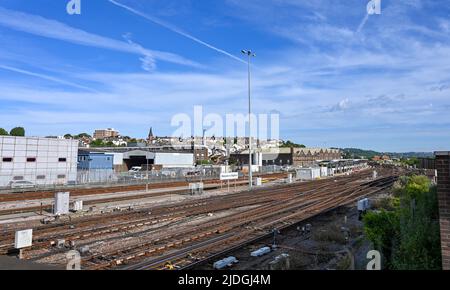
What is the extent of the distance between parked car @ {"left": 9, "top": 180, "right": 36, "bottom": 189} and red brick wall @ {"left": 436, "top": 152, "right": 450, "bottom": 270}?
3786 centimetres

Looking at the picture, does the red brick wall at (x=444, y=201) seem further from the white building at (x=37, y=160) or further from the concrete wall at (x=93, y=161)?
the concrete wall at (x=93, y=161)

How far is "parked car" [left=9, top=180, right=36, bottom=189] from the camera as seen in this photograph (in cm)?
3520

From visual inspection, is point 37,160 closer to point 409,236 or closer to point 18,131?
point 409,236

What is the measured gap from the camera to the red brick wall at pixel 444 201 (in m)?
6.30

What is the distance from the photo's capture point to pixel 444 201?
20.8 ft

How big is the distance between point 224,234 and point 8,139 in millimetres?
34819

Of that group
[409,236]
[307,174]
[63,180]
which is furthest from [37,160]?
[409,236]

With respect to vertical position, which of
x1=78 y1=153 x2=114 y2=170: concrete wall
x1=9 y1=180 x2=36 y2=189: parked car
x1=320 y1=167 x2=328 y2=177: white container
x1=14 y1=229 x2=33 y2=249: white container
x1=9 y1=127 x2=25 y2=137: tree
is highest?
x1=9 y1=127 x2=25 y2=137: tree

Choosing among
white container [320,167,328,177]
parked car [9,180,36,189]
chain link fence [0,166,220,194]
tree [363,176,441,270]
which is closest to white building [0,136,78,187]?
chain link fence [0,166,220,194]

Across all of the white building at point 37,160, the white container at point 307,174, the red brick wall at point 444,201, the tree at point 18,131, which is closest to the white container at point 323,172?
the white container at point 307,174

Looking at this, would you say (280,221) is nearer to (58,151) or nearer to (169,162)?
(58,151)

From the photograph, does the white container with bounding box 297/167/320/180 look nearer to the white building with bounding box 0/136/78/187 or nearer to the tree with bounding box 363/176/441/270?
the white building with bounding box 0/136/78/187

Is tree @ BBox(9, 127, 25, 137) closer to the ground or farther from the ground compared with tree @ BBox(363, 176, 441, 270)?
farther from the ground
